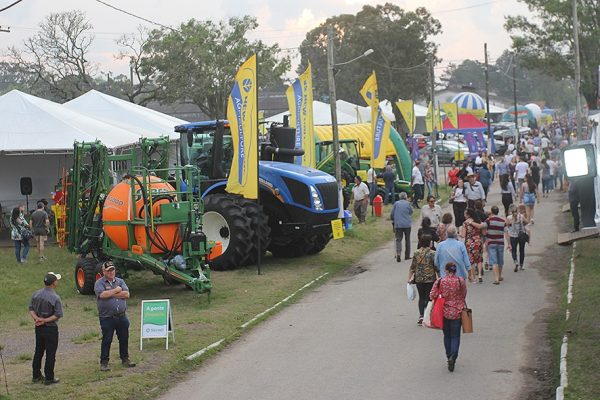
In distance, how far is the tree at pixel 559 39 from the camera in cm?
5969

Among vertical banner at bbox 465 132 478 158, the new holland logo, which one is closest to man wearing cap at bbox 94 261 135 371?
the new holland logo

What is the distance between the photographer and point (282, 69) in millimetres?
62750

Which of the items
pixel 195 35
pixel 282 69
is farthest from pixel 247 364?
pixel 282 69

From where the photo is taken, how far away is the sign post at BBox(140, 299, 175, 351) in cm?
1440

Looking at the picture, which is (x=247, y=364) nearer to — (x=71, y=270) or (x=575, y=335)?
(x=575, y=335)

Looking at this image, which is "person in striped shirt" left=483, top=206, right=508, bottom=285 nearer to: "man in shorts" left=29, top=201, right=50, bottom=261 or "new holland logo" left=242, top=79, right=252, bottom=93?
"new holland logo" left=242, top=79, right=252, bottom=93

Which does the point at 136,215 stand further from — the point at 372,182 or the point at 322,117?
the point at 322,117

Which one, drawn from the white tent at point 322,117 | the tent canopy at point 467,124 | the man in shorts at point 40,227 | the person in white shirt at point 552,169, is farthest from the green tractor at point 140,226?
the tent canopy at point 467,124

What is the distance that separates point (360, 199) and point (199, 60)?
1124 inches

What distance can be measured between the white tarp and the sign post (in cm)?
1413

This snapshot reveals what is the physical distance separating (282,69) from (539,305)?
46890 millimetres

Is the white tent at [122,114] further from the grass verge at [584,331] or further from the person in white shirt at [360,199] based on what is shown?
the grass verge at [584,331]

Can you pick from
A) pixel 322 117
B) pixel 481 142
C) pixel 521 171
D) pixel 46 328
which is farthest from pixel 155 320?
pixel 481 142

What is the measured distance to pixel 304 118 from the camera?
90.2 ft
